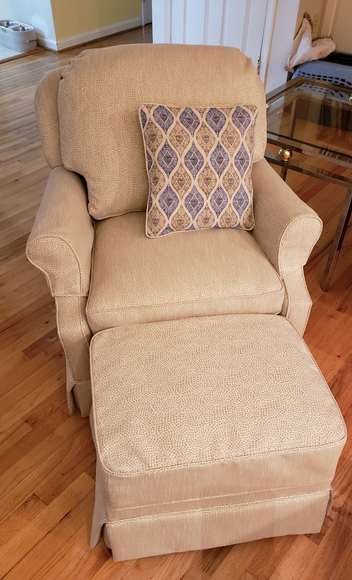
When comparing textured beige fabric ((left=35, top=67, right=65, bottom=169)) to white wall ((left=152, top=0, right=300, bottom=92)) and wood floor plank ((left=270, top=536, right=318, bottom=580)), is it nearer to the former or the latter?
wood floor plank ((left=270, top=536, right=318, bottom=580))

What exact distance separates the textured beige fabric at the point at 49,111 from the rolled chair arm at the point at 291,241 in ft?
2.38

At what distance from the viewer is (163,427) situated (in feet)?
3.59

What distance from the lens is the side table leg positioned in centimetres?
188

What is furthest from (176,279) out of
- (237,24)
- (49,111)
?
(237,24)

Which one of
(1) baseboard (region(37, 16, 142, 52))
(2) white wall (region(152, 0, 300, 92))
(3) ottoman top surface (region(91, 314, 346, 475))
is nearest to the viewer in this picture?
(3) ottoman top surface (region(91, 314, 346, 475))

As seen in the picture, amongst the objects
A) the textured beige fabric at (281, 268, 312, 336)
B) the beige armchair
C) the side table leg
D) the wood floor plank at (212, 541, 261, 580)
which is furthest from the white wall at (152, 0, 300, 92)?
the wood floor plank at (212, 541, 261, 580)

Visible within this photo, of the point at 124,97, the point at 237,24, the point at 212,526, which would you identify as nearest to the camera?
the point at 212,526

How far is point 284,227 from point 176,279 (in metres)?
0.35

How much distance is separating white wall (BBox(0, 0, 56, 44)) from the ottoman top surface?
4018 millimetres

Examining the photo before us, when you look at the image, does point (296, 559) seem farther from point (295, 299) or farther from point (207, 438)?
point (295, 299)

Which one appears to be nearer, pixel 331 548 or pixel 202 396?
pixel 202 396

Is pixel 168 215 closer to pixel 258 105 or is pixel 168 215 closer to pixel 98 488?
pixel 258 105

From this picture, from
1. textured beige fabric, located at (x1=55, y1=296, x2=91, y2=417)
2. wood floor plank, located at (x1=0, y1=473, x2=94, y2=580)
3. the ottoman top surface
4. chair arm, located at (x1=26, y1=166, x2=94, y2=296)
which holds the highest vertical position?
chair arm, located at (x1=26, y1=166, x2=94, y2=296)

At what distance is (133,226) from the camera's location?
1.64 meters
